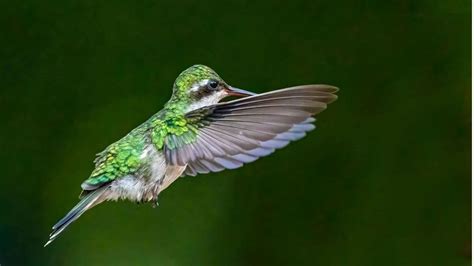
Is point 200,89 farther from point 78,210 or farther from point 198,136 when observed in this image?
point 78,210

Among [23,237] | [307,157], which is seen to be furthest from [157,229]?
[307,157]

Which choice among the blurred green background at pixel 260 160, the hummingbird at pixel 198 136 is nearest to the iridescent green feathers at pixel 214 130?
the hummingbird at pixel 198 136

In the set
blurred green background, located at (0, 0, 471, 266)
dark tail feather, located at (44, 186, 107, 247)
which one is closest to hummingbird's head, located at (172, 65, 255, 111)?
dark tail feather, located at (44, 186, 107, 247)

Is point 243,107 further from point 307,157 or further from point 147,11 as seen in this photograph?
point 307,157

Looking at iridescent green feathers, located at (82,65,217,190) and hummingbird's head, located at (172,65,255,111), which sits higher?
hummingbird's head, located at (172,65,255,111)

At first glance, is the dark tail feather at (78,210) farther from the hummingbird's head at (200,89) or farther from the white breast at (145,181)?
the hummingbird's head at (200,89)

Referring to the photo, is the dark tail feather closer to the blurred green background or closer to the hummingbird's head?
the hummingbird's head

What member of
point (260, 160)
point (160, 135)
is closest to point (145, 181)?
point (160, 135)
